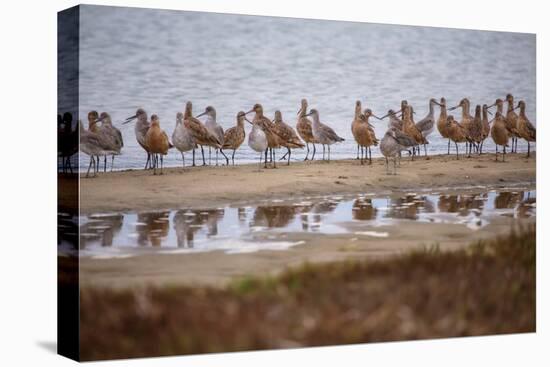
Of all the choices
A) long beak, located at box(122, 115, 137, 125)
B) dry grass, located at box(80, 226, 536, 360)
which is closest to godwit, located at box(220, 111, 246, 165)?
long beak, located at box(122, 115, 137, 125)

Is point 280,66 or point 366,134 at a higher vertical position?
point 280,66

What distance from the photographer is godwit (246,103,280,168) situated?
1020 centimetres

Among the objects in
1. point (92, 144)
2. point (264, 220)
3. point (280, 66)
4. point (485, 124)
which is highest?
point (280, 66)

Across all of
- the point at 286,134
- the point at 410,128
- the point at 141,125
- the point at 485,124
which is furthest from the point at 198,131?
the point at 485,124

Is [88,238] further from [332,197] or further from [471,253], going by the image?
[471,253]

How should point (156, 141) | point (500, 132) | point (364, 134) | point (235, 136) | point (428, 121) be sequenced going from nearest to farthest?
point (156, 141) < point (235, 136) < point (364, 134) < point (428, 121) < point (500, 132)

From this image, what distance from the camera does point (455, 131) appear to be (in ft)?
36.3

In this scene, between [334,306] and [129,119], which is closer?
[129,119]

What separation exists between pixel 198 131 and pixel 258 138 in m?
0.57

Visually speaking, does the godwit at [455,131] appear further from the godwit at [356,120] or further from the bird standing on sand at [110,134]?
the bird standing on sand at [110,134]

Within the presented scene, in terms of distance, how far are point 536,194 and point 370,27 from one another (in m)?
2.31

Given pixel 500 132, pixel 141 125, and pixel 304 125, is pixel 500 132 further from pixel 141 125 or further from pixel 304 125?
pixel 141 125

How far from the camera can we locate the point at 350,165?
10.6m

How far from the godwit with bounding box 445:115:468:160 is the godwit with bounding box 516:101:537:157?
0.58 metres
